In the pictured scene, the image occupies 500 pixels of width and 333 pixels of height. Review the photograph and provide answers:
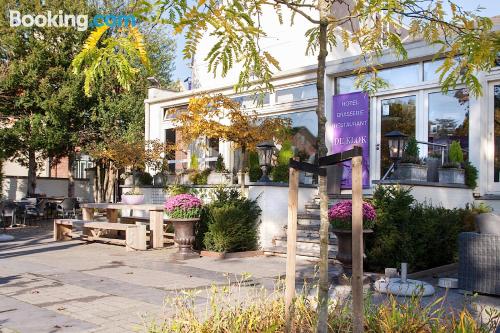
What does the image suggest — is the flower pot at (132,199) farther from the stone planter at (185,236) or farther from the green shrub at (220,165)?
the green shrub at (220,165)

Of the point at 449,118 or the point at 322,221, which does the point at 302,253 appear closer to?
the point at 449,118

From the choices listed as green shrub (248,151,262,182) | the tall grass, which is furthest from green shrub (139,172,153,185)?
Answer: the tall grass

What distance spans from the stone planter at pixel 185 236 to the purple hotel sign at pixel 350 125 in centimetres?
454

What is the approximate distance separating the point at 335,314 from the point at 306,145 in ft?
34.9

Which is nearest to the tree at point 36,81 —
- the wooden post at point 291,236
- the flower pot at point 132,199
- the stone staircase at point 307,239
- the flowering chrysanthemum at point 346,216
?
the flower pot at point 132,199

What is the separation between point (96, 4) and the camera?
24.5 metres

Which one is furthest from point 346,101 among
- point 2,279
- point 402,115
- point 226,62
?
point 226,62

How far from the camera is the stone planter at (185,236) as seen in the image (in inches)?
404

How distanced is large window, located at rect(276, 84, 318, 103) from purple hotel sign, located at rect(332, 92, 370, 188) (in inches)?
38.4

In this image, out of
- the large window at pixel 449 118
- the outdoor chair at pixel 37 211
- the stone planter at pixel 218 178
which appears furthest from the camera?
the outdoor chair at pixel 37 211

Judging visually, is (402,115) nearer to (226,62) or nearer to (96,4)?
(226,62)

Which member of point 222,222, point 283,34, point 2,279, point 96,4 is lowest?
point 2,279

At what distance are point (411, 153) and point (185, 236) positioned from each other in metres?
4.77

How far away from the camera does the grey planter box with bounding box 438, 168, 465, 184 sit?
34.6ft
